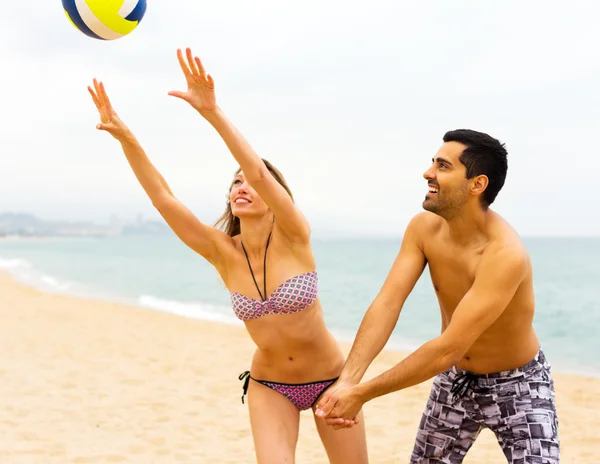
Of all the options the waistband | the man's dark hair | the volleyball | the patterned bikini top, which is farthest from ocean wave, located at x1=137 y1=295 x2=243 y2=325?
the man's dark hair

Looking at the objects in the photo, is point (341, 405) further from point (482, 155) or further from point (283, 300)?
point (482, 155)

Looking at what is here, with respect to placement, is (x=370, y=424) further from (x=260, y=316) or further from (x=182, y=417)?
(x=260, y=316)

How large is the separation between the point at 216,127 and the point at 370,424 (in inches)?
227

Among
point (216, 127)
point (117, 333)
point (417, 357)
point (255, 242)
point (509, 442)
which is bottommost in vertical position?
point (509, 442)

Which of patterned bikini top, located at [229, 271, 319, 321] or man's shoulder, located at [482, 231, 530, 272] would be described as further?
patterned bikini top, located at [229, 271, 319, 321]

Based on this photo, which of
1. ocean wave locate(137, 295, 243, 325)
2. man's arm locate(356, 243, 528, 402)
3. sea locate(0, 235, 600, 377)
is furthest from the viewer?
ocean wave locate(137, 295, 243, 325)

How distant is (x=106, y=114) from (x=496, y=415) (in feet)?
9.38

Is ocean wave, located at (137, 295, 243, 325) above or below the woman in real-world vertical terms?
above

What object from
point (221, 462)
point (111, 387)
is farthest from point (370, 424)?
point (111, 387)

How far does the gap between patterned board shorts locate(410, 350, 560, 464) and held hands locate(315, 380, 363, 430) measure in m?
0.65

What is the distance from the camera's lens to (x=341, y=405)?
353cm

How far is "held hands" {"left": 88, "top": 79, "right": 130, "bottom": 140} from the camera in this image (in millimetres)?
4020

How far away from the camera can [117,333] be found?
49.2 feet

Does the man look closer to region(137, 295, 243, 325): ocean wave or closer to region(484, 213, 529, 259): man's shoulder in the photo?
region(484, 213, 529, 259): man's shoulder
